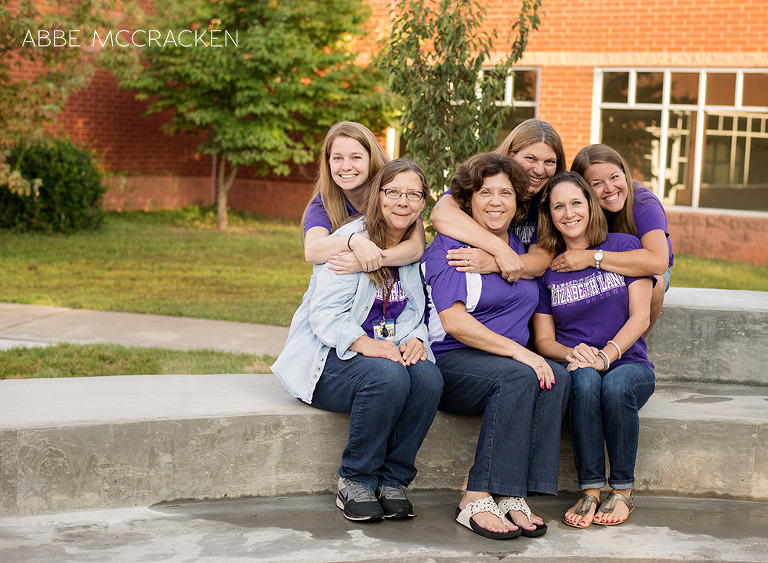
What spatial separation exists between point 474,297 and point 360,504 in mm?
999

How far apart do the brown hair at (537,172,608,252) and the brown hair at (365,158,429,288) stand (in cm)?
59

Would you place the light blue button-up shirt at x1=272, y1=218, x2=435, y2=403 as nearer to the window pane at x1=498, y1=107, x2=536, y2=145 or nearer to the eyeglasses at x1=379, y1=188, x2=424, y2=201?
the eyeglasses at x1=379, y1=188, x2=424, y2=201

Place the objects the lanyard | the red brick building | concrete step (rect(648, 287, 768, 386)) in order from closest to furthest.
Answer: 1. the lanyard
2. concrete step (rect(648, 287, 768, 386))
3. the red brick building

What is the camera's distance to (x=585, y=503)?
3777 millimetres

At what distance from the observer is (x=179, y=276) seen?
34.6ft

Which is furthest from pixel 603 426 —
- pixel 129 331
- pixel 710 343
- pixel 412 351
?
pixel 129 331

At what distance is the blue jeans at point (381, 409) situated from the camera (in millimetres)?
3645

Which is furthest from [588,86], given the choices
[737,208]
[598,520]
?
[598,520]

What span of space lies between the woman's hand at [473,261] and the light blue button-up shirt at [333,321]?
230mm

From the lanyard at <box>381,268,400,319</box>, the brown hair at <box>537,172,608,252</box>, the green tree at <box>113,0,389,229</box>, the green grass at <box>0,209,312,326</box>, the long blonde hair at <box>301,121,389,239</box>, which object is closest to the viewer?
the lanyard at <box>381,268,400,319</box>

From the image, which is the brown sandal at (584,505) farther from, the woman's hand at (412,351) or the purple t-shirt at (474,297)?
the woman's hand at (412,351)

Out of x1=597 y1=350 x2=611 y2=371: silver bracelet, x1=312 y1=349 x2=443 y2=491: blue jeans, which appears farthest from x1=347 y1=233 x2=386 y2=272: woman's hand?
x1=597 y1=350 x2=611 y2=371: silver bracelet

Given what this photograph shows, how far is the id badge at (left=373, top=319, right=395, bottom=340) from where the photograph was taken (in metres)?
3.95

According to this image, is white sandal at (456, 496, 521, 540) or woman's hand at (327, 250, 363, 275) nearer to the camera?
white sandal at (456, 496, 521, 540)
